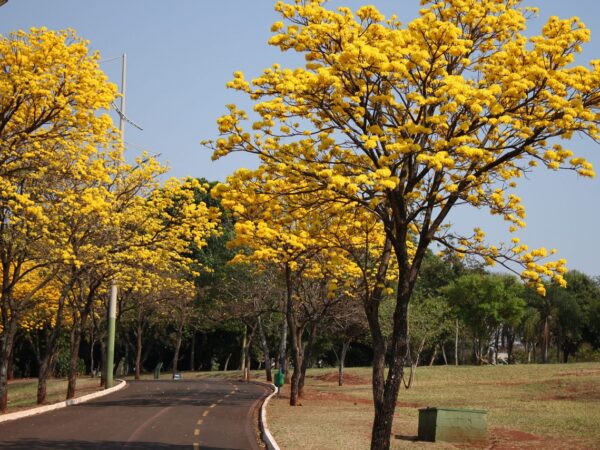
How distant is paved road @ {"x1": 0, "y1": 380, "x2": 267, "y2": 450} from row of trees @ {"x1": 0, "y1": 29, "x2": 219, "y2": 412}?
10.1ft

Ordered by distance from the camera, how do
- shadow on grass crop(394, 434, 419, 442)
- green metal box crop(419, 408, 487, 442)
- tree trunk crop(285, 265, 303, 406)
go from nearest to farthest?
green metal box crop(419, 408, 487, 442) < shadow on grass crop(394, 434, 419, 442) < tree trunk crop(285, 265, 303, 406)

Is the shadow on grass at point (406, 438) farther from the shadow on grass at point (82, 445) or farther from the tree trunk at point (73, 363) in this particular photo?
the tree trunk at point (73, 363)

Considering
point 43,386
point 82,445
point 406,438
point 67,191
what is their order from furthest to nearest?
point 43,386
point 67,191
point 406,438
point 82,445

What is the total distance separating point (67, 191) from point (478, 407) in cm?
1950

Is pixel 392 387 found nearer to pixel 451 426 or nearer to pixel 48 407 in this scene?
pixel 451 426

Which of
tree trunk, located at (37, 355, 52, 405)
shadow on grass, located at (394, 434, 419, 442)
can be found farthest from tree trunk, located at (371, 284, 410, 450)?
tree trunk, located at (37, 355, 52, 405)

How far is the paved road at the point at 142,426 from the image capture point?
19.7 metres

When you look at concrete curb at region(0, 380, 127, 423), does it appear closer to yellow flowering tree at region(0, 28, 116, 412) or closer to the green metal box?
yellow flowering tree at region(0, 28, 116, 412)

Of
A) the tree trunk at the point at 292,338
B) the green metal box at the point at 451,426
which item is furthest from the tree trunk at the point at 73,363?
the green metal box at the point at 451,426

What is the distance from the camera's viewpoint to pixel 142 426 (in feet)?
77.7

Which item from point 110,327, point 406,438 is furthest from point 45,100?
point 110,327

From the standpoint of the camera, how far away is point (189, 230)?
94.0ft

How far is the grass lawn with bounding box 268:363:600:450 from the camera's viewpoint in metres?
22.4

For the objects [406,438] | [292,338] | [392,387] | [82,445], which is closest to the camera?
[392,387]
